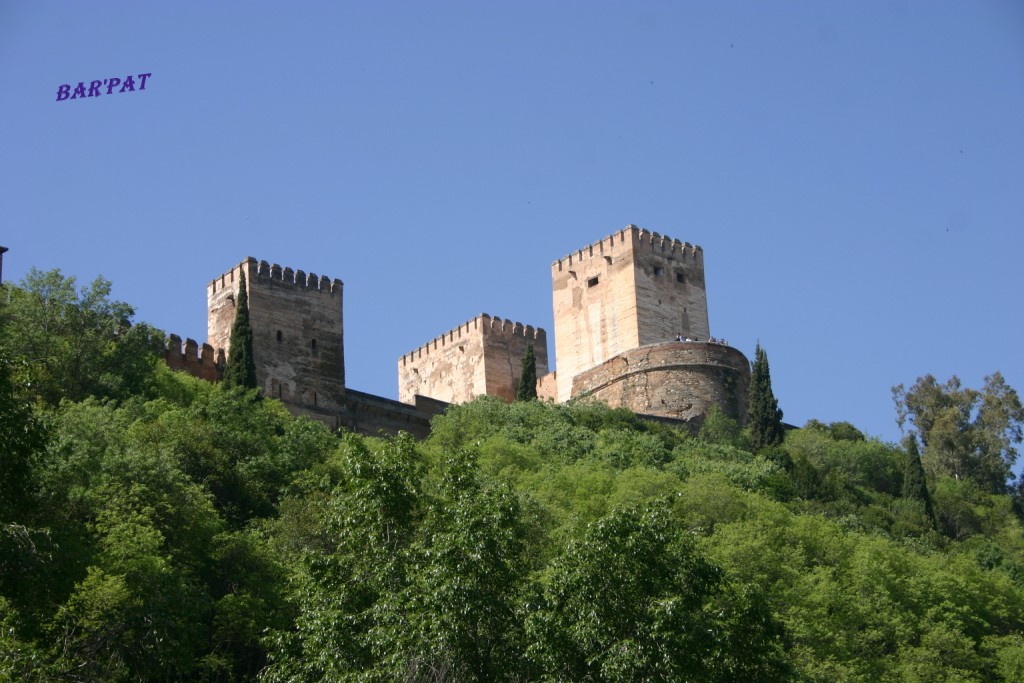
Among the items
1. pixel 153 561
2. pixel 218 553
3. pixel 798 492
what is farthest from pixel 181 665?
pixel 798 492

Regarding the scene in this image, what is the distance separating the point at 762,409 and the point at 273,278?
661 inches

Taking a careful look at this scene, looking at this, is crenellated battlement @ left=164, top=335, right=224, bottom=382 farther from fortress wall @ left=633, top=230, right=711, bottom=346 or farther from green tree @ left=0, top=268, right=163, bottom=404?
fortress wall @ left=633, top=230, right=711, bottom=346

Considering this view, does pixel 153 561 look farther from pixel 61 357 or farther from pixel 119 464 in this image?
pixel 61 357

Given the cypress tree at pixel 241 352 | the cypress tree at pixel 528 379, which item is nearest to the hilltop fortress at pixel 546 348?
the cypress tree at pixel 241 352

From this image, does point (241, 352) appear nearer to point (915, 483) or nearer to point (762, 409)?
point (762, 409)

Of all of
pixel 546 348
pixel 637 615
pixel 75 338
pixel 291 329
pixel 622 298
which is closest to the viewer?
pixel 637 615

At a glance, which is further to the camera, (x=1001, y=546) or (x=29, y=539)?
(x=1001, y=546)

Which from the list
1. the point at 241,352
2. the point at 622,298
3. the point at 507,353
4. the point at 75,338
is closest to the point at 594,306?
the point at 622,298

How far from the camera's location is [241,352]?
5522 centimetres

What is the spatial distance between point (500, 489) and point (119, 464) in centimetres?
1260

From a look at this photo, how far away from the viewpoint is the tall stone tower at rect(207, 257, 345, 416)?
57469 mm

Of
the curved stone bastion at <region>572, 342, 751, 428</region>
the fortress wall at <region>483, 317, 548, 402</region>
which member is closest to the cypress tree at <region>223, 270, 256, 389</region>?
the curved stone bastion at <region>572, 342, 751, 428</region>

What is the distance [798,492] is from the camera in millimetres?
57094

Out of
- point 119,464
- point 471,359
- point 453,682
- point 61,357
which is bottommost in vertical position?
point 453,682
